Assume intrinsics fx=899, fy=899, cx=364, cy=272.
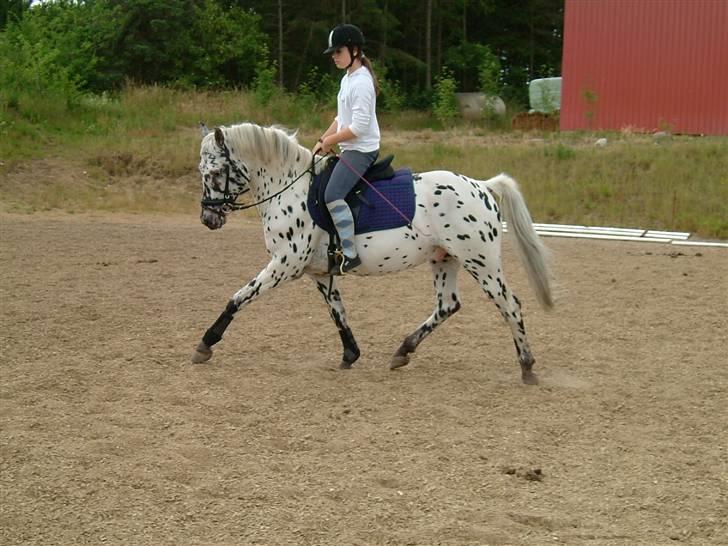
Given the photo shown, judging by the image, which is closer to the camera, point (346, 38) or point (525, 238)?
point (346, 38)

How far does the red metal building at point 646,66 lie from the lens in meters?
20.4

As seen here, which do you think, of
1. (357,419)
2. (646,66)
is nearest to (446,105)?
(646,66)

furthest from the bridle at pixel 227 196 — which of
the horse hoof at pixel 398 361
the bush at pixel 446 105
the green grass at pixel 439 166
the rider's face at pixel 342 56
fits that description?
the bush at pixel 446 105

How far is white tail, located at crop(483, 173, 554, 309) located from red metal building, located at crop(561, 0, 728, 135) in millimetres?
15384

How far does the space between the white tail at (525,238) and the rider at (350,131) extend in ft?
3.33

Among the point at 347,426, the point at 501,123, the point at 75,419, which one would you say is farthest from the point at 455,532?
the point at 501,123

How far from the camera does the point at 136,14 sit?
34.4 metres

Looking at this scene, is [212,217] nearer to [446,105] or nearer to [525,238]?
[525,238]

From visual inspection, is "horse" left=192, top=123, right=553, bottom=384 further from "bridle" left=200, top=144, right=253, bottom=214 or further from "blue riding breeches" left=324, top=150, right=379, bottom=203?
"blue riding breeches" left=324, top=150, right=379, bottom=203

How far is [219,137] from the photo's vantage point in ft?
21.3

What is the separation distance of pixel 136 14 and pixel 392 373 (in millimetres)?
30897

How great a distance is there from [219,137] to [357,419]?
2297 mm

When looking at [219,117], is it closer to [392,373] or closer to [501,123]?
[501,123]

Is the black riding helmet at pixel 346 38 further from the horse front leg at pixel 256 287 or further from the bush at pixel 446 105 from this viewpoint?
the bush at pixel 446 105
